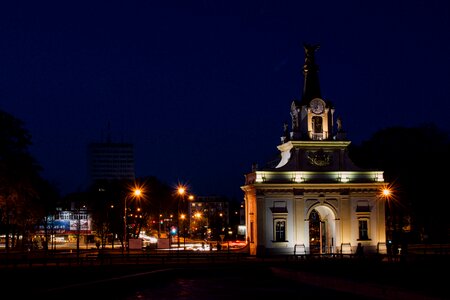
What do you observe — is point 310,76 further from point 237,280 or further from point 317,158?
point 237,280

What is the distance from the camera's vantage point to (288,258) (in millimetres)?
64188

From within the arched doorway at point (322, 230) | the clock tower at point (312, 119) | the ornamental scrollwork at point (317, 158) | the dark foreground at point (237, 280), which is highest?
the clock tower at point (312, 119)

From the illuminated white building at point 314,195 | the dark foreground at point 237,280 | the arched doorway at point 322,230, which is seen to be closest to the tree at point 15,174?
the dark foreground at point 237,280

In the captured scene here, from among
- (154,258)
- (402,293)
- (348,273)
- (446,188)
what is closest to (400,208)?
(446,188)

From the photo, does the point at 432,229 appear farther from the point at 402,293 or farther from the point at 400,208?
the point at 402,293

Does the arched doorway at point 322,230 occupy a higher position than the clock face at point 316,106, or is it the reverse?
the clock face at point 316,106

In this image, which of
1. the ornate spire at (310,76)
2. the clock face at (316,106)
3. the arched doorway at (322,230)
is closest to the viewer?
the arched doorway at (322,230)

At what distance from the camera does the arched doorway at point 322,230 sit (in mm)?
74562

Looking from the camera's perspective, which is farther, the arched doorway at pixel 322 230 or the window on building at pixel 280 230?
the arched doorway at pixel 322 230

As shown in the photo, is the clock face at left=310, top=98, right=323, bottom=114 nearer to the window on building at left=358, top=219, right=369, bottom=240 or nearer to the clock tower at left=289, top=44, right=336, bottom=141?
the clock tower at left=289, top=44, right=336, bottom=141

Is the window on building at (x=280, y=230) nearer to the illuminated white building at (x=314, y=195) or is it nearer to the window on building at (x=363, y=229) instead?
the illuminated white building at (x=314, y=195)

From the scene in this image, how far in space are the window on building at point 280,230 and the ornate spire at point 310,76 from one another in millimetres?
12920

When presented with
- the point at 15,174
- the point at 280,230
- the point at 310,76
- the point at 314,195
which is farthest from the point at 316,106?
the point at 15,174

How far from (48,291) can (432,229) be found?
68.1m
